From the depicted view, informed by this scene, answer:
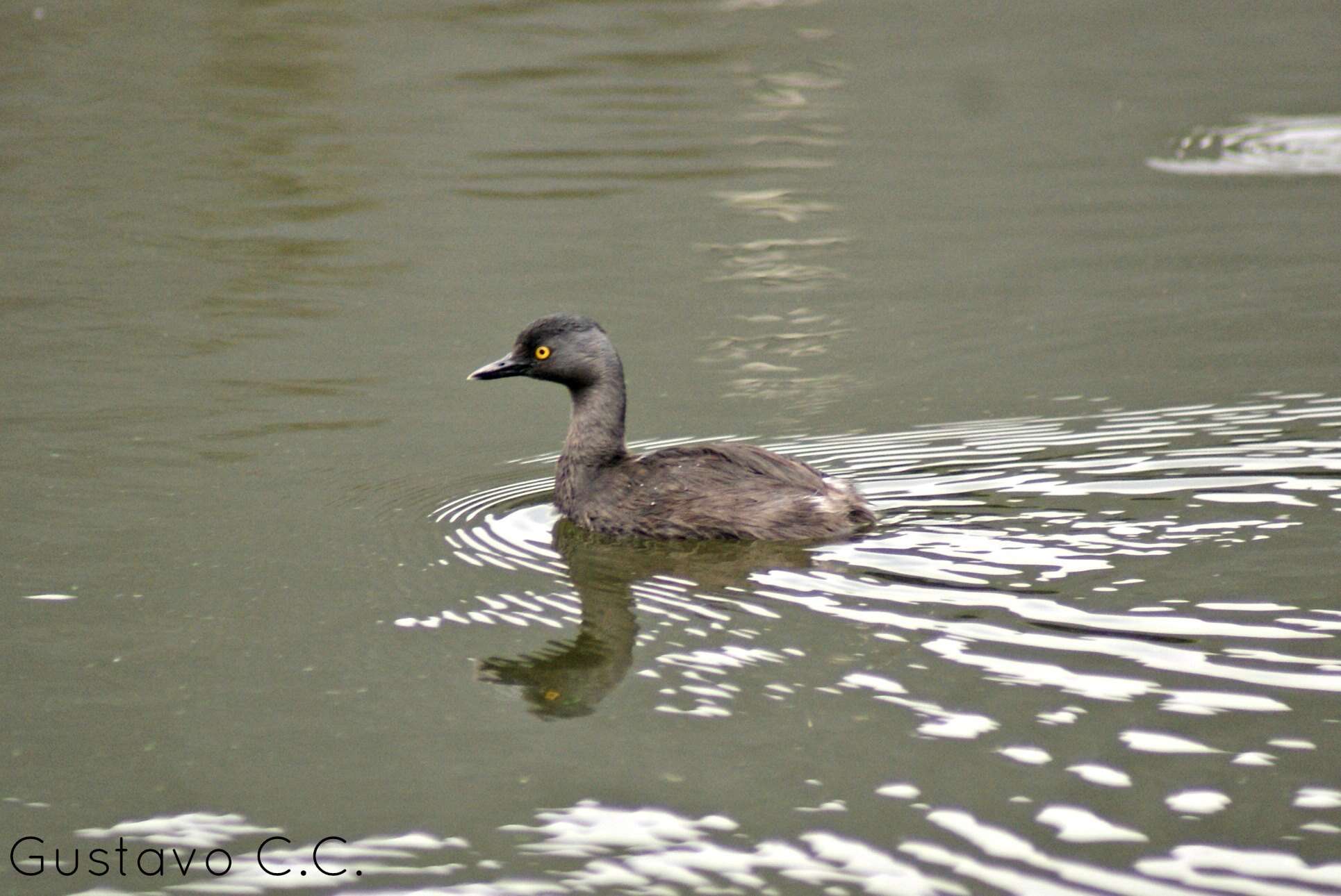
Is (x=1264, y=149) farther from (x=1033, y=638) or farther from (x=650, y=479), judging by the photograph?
(x=1033, y=638)

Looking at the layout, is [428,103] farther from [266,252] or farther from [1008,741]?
[1008,741]

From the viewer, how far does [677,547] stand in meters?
7.85

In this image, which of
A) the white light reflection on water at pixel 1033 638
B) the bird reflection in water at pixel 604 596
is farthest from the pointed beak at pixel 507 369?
the bird reflection in water at pixel 604 596

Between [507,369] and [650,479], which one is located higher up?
[507,369]

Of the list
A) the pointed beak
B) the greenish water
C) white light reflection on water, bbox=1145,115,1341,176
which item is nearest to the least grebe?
the pointed beak

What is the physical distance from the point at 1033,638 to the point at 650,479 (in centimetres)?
237

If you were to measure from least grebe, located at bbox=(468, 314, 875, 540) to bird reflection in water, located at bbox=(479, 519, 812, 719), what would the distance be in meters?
0.08

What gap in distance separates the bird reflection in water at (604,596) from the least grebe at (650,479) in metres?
0.08

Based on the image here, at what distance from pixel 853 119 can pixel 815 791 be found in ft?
51.5

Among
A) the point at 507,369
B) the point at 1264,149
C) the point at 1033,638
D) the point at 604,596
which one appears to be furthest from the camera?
the point at 1264,149

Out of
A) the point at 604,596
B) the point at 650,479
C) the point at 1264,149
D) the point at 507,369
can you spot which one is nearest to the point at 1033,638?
the point at 604,596

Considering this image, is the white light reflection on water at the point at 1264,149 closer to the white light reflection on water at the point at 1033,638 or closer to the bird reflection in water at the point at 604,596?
the white light reflection on water at the point at 1033,638

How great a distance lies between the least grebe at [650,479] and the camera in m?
7.72

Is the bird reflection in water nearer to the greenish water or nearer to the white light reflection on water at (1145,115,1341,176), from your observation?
the greenish water
